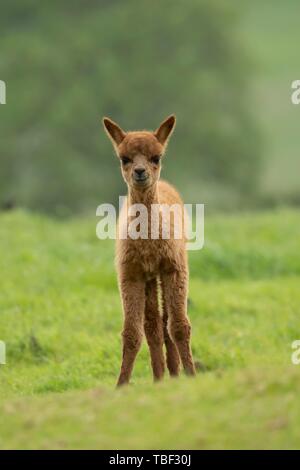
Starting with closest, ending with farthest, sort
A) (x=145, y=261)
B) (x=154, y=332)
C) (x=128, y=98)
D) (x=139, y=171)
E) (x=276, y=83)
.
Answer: (x=139, y=171), (x=145, y=261), (x=154, y=332), (x=128, y=98), (x=276, y=83)

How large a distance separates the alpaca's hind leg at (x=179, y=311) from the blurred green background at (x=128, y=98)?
24.2 m

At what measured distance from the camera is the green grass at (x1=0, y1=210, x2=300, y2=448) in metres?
6.88

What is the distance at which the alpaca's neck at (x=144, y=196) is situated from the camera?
364 inches

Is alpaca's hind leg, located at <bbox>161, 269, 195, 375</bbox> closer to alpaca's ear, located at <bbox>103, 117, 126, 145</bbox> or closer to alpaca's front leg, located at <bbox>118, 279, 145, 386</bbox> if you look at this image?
alpaca's front leg, located at <bbox>118, 279, 145, 386</bbox>

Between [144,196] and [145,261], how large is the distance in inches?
21.6

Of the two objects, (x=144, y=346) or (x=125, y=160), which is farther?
(x=144, y=346)

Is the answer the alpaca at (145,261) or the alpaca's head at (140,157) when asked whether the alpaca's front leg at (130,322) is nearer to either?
the alpaca at (145,261)

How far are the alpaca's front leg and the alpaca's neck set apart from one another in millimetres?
677

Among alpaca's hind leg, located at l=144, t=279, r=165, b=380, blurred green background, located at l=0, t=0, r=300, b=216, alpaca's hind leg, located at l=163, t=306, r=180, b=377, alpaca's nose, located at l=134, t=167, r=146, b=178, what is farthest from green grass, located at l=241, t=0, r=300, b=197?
alpaca's nose, located at l=134, t=167, r=146, b=178

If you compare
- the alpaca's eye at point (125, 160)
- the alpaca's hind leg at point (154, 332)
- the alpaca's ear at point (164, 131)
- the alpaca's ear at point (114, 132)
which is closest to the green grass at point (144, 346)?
the alpaca's hind leg at point (154, 332)

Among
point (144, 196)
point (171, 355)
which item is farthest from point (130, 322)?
point (144, 196)

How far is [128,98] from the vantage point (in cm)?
3619

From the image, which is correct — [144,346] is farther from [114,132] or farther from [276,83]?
[276,83]
